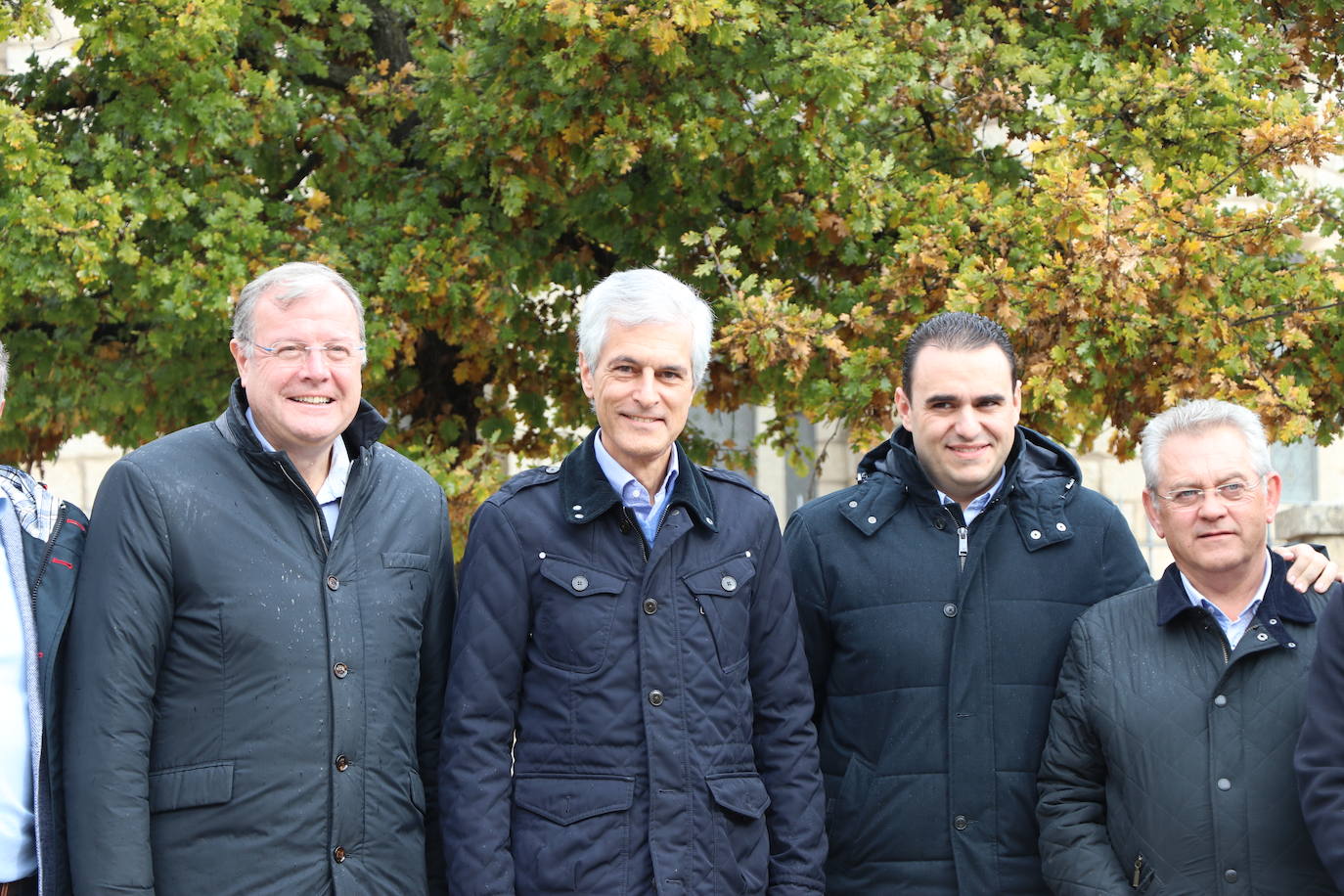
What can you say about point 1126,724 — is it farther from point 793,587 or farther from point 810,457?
point 810,457

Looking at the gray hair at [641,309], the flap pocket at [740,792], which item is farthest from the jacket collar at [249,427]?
the flap pocket at [740,792]

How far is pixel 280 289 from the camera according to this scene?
315 cm

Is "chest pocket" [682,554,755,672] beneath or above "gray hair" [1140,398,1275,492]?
beneath

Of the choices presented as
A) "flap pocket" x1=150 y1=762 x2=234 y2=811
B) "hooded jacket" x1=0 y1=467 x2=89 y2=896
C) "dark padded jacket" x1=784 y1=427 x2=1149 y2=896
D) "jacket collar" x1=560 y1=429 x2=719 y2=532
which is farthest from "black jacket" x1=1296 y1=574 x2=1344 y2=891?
"hooded jacket" x1=0 y1=467 x2=89 y2=896

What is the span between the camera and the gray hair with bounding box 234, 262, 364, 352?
124 inches

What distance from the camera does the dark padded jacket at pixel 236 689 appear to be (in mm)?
2846

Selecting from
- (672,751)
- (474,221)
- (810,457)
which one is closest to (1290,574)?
(672,751)

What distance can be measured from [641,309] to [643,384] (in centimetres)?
16

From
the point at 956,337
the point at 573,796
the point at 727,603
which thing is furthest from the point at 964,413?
the point at 573,796

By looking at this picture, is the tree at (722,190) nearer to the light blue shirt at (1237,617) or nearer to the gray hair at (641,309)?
the light blue shirt at (1237,617)

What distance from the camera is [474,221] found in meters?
6.45

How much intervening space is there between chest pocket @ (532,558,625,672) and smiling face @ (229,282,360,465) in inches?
20.8

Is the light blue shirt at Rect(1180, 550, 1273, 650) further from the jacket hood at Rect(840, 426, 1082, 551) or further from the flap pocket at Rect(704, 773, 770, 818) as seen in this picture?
the flap pocket at Rect(704, 773, 770, 818)

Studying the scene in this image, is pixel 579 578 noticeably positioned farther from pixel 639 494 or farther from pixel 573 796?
pixel 573 796
